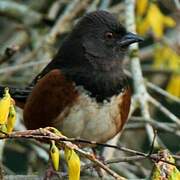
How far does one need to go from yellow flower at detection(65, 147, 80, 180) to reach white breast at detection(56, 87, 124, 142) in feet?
4.38

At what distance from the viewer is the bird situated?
3686 mm

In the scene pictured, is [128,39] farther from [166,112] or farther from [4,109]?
[4,109]

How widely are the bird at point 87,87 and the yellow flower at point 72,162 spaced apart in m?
1.34

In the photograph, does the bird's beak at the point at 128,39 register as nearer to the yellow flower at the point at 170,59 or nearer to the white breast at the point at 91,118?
the white breast at the point at 91,118

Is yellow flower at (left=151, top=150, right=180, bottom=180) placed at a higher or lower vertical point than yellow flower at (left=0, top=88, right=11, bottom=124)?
lower

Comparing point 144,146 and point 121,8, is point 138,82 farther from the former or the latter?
point 144,146

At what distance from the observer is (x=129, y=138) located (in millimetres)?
5223

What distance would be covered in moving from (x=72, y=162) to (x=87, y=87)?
4.76ft

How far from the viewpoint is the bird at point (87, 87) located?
12.1ft

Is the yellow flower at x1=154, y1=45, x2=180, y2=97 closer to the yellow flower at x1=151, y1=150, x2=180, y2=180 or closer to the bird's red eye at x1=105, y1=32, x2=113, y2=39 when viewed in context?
the bird's red eye at x1=105, y1=32, x2=113, y2=39

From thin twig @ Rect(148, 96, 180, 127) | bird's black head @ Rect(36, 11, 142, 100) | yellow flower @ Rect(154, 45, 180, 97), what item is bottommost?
thin twig @ Rect(148, 96, 180, 127)

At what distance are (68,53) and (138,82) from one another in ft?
1.48

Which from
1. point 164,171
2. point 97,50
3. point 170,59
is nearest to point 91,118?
point 97,50

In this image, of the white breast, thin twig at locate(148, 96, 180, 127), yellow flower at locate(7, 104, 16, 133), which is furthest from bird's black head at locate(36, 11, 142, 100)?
yellow flower at locate(7, 104, 16, 133)
